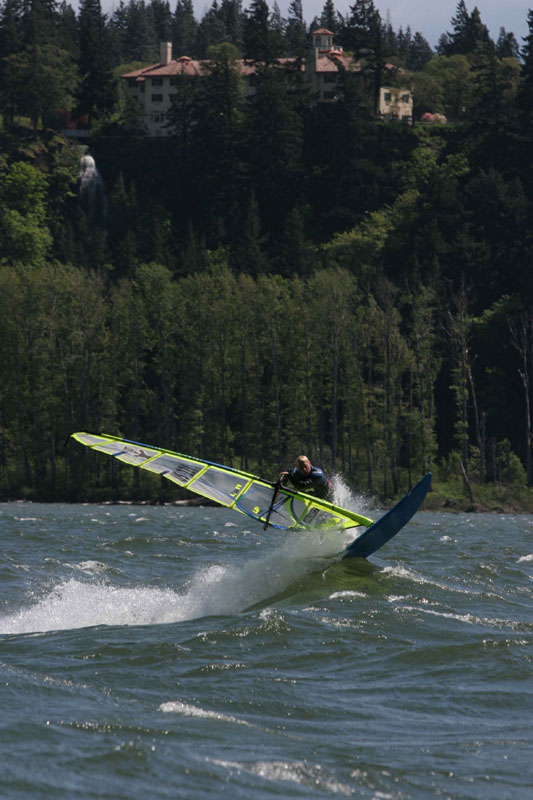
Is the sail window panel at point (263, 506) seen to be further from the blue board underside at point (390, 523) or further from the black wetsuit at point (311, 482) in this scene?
the blue board underside at point (390, 523)

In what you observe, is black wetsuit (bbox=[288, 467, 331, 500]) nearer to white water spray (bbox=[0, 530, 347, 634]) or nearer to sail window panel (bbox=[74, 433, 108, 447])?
white water spray (bbox=[0, 530, 347, 634])

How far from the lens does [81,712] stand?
9797 mm

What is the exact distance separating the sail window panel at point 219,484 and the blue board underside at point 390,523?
2.04 meters

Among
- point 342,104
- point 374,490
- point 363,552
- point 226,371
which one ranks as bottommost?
point 374,490

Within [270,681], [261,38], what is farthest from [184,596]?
[261,38]

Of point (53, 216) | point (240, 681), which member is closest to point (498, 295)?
point (53, 216)

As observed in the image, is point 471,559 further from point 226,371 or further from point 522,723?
point 226,371

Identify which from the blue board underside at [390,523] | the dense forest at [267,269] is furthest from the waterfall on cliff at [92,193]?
the blue board underside at [390,523]

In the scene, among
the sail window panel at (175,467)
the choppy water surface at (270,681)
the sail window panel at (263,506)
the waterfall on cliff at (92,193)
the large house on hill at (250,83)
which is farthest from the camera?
the large house on hill at (250,83)

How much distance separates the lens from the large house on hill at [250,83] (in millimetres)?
116562

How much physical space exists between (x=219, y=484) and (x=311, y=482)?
1598 mm

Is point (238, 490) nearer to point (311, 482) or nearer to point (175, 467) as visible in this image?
point (175, 467)

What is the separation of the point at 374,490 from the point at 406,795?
5505cm

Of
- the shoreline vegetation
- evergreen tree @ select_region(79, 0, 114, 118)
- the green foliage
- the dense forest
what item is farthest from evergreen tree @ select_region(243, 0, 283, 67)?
the shoreline vegetation
